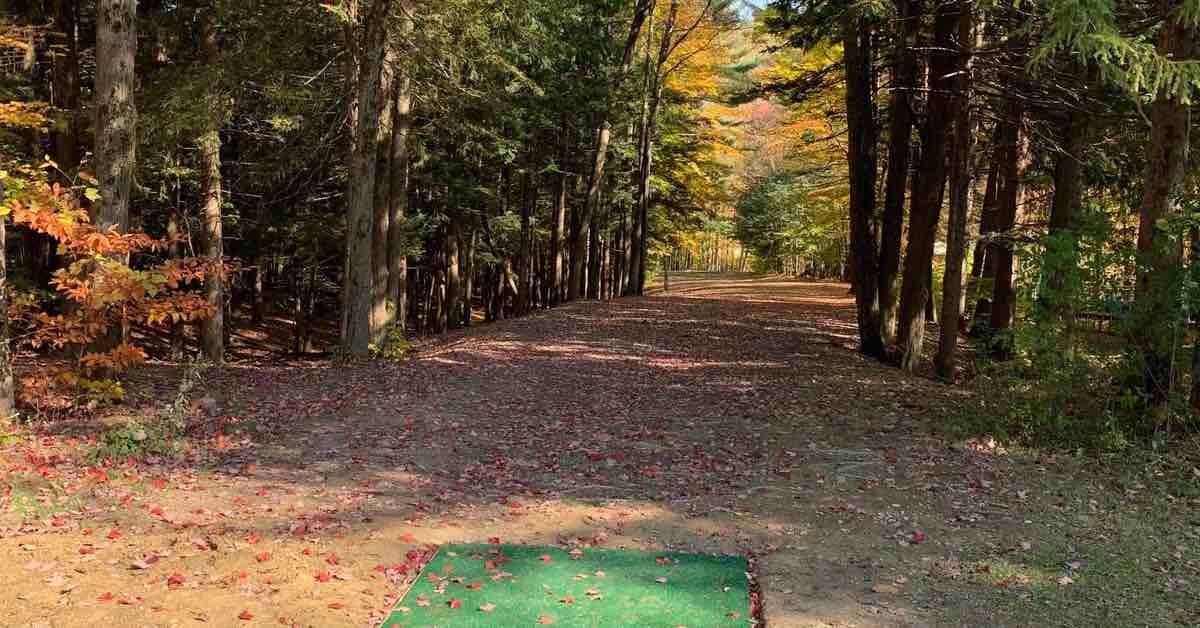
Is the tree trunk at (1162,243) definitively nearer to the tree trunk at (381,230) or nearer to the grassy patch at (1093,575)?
the grassy patch at (1093,575)

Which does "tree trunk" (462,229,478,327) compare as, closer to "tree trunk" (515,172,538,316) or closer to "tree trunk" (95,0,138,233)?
"tree trunk" (515,172,538,316)

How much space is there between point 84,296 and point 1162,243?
10.1 meters

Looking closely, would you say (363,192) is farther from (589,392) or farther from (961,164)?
(961,164)

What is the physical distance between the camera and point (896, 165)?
14.4 meters

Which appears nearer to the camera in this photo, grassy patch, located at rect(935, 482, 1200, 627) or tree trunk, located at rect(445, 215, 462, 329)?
grassy patch, located at rect(935, 482, 1200, 627)

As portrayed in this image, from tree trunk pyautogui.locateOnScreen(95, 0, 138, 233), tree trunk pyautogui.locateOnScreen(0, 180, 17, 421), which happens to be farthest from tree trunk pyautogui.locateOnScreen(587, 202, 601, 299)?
tree trunk pyautogui.locateOnScreen(0, 180, 17, 421)

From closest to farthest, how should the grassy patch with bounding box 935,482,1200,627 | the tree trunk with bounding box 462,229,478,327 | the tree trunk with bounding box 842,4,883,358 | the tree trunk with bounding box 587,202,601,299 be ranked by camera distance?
the grassy patch with bounding box 935,482,1200,627
the tree trunk with bounding box 842,4,883,358
the tree trunk with bounding box 462,229,478,327
the tree trunk with bounding box 587,202,601,299

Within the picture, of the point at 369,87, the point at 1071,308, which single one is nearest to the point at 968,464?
the point at 1071,308

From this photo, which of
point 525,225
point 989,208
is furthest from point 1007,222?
point 525,225

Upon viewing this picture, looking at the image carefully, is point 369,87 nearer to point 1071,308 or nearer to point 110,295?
point 110,295

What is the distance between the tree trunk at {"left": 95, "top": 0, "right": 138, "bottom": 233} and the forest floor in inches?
88.9

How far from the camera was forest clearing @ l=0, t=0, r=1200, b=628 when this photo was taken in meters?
5.04

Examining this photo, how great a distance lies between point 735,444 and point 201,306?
569cm

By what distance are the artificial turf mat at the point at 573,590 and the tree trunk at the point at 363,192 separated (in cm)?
856
